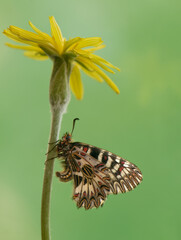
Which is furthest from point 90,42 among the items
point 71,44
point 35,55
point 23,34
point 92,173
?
point 92,173

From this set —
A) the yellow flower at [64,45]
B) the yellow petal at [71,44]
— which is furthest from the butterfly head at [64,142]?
the yellow petal at [71,44]

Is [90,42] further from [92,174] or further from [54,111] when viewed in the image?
[92,174]

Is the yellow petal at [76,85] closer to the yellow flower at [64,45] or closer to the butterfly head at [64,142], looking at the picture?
the yellow flower at [64,45]

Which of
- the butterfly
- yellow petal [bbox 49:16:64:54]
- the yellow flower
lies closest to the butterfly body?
the butterfly

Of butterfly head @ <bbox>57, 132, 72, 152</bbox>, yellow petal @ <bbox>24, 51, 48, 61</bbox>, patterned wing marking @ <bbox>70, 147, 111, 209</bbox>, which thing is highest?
yellow petal @ <bbox>24, 51, 48, 61</bbox>

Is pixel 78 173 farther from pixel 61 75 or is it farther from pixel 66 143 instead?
pixel 61 75

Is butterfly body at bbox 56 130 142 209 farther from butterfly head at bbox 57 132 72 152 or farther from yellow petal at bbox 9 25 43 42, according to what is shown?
yellow petal at bbox 9 25 43 42

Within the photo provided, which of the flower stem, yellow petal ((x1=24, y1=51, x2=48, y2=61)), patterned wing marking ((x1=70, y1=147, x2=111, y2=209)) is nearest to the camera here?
the flower stem
